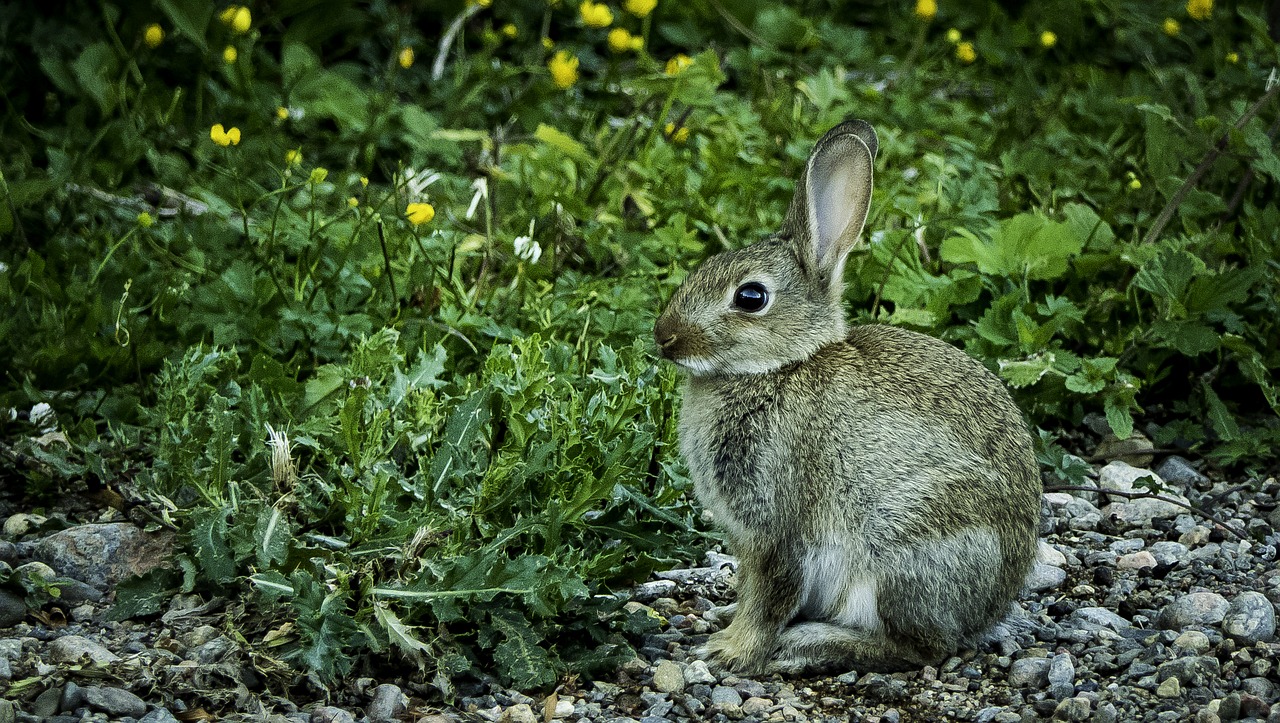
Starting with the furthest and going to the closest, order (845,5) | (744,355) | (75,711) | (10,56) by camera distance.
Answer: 1. (845,5)
2. (10,56)
3. (744,355)
4. (75,711)

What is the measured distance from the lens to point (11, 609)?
392 cm

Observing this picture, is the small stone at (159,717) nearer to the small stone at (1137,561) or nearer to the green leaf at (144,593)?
the green leaf at (144,593)

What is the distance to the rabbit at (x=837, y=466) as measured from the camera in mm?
3846

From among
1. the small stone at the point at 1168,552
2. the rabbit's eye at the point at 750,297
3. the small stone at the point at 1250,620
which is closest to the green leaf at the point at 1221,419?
the small stone at the point at 1168,552

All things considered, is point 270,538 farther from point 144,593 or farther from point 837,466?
point 837,466

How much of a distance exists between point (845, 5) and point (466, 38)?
8.46 ft

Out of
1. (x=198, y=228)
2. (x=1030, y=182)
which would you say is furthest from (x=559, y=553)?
(x=1030, y=182)

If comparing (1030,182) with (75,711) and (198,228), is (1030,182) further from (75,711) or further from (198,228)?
(75,711)

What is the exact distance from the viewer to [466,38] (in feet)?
28.4

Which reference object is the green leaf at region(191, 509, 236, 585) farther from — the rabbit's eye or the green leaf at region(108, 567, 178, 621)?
the rabbit's eye

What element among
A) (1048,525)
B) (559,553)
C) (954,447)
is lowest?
(1048,525)

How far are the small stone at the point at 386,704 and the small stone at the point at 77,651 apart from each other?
700 mm

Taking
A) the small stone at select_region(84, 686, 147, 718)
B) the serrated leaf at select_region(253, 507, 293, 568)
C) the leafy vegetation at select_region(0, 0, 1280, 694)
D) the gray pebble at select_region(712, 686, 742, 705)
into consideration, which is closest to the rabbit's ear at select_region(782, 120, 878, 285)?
the leafy vegetation at select_region(0, 0, 1280, 694)

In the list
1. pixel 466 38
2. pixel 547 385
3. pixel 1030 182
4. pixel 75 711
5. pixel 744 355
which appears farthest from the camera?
pixel 466 38
